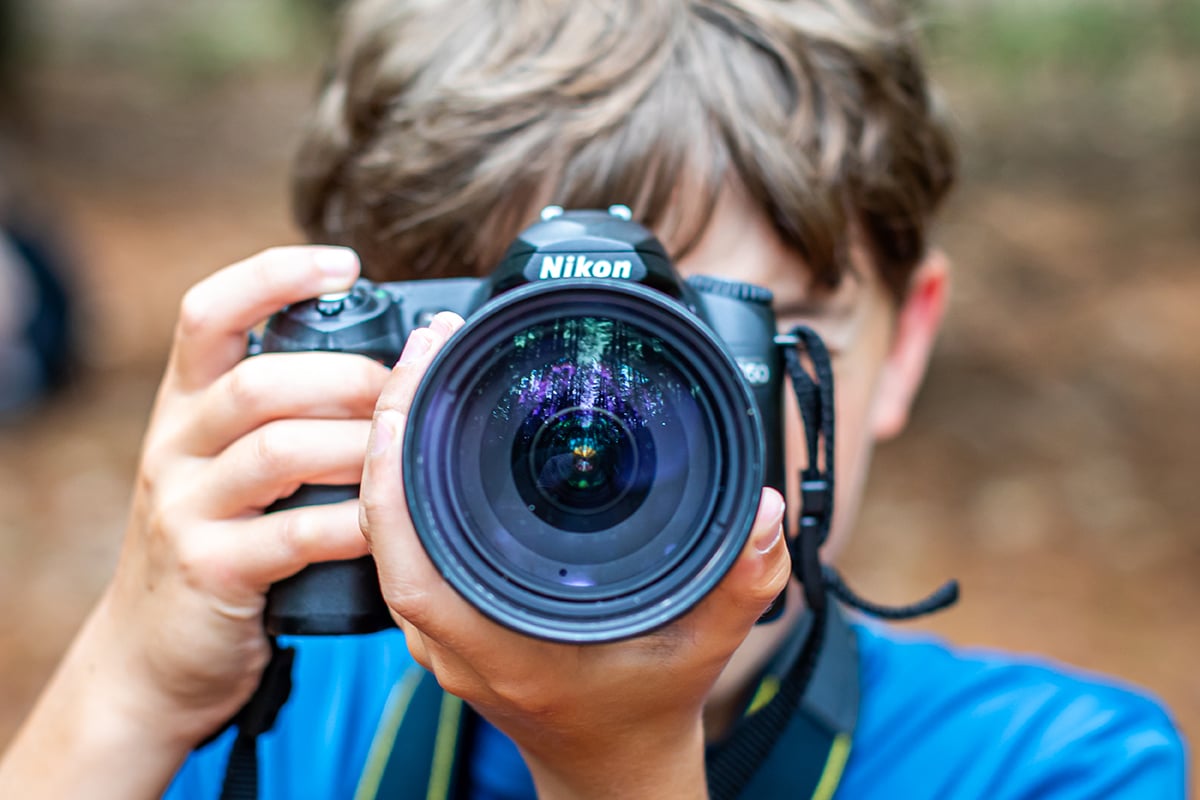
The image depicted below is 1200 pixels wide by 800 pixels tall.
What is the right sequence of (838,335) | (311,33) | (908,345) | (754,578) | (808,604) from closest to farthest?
(754,578) → (808,604) → (838,335) → (908,345) → (311,33)

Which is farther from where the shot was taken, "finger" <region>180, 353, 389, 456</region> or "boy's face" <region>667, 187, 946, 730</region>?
"boy's face" <region>667, 187, 946, 730</region>

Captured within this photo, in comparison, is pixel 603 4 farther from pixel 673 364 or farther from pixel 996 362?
pixel 996 362

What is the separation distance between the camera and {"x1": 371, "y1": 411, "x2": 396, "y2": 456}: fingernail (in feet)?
2.51

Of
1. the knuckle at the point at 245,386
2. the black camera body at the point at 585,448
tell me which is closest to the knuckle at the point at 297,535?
the knuckle at the point at 245,386

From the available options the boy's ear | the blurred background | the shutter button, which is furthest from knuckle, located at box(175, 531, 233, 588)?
the blurred background

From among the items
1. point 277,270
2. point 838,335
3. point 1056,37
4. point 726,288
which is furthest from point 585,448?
point 1056,37

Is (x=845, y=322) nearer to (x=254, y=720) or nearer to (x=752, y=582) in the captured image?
(x=752, y=582)

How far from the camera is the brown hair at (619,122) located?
109 centimetres

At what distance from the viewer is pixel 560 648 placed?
0.78m

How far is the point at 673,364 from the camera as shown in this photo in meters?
0.81

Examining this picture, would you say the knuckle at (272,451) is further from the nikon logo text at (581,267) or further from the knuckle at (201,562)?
the nikon logo text at (581,267)

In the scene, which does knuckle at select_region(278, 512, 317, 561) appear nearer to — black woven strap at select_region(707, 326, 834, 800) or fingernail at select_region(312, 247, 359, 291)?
fingernail at select_region(312, 247, 359, 291)

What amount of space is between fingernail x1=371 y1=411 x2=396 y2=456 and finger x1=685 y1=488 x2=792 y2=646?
232mm

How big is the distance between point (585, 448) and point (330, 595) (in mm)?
292
